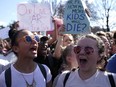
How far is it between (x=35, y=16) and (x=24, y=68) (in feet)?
9.12

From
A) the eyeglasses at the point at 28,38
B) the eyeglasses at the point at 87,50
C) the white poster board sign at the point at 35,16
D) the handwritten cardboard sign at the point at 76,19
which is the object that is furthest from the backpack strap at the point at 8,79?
the white poster board sign at the point at 35,16

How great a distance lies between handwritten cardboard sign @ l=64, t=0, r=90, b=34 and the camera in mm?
5051

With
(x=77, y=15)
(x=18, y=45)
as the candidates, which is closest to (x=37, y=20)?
(x=77, y=15)

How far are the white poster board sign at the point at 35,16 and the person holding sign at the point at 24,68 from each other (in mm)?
2496

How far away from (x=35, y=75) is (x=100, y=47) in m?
0.76

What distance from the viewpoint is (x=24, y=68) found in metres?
3.46

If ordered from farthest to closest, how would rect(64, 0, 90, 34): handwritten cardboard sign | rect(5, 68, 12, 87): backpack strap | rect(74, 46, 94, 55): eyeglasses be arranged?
rect(64, 0, 90, 34): handwritten cardboard sign → rect(5, 68, 12, 87): backpack strap → rect(74, 46, 94, 55): eyeglasses

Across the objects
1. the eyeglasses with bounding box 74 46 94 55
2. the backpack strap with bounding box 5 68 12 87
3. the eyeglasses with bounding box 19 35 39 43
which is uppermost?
the eyeglasses with bounding box 19 35 39 43

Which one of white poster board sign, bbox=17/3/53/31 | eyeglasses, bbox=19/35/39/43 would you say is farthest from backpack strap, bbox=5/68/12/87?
white poster board sign, bbox=17/3/53/31

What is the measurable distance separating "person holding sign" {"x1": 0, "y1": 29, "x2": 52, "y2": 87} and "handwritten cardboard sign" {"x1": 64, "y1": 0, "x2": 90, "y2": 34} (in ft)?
5.41

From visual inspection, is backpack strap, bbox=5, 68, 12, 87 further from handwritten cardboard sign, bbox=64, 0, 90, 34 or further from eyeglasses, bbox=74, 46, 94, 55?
handwritten cardboard sign, bbox=64, 0, 90, 34

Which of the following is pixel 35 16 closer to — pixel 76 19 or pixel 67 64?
pixel 76 19

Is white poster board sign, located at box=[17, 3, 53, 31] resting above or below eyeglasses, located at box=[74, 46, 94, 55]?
above

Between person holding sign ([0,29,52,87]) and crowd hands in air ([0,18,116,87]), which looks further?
person holding sign ([0,29,52,87])
